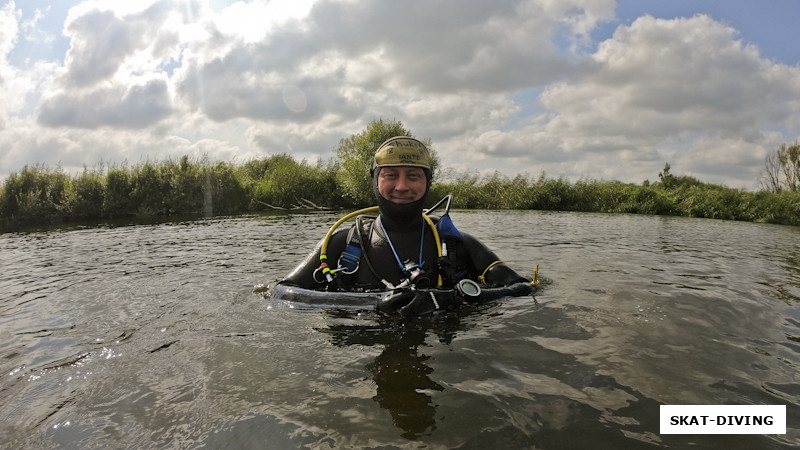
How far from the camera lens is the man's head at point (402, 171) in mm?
4602

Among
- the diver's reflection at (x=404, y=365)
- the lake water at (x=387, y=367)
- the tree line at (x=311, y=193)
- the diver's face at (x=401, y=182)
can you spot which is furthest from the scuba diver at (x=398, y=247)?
the tree line at (x=311, y=193)

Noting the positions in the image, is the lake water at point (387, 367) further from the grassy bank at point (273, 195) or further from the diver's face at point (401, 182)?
the grassy bank at point (273, 195)

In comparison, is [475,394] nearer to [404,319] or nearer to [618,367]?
[618,367]

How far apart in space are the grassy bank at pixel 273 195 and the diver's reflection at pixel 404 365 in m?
29.4

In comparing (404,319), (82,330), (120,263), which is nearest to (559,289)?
(404,319)

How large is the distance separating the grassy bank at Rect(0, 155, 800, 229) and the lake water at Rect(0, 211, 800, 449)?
2615cm

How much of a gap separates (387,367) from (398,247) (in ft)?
5.83

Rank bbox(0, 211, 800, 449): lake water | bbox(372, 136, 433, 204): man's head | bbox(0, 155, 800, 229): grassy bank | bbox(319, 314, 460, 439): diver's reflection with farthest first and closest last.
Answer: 1. bbox(0, 155, 800, 229): grassy bank
2. bbox(372, 136, 433, 204): man's head
3. bbox(319, 314, 460, 439): diver's reflection
4. bbox(0, 211, 800, 449): lake water

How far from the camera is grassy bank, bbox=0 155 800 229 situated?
88.1 feet

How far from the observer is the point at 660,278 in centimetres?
677

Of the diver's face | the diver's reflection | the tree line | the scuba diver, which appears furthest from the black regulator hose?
the tree line

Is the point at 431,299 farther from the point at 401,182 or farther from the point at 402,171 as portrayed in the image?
the point at 402,171

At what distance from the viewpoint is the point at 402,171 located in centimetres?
466

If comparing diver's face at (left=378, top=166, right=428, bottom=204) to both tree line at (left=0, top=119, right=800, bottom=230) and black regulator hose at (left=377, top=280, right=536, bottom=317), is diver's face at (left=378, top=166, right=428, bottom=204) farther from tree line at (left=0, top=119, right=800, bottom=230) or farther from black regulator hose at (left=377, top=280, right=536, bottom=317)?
tree line at (left=0, top=119, right=800, bottom=230)
